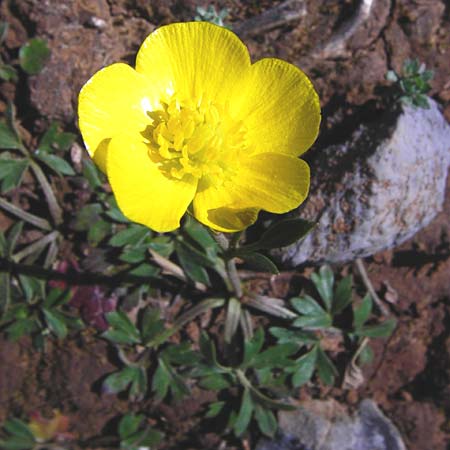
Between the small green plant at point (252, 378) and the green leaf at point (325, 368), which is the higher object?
the green leaf at point (325, 368)

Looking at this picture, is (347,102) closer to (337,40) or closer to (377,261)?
(337,40)

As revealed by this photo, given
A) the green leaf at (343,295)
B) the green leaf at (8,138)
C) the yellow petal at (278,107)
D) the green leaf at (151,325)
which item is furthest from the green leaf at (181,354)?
the yellow petal at (278,107)

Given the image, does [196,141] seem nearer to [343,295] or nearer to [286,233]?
[286,233]

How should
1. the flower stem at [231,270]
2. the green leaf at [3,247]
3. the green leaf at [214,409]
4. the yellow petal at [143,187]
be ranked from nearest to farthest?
the yellow petal at [143,187]
the flower stem at [231,270]
the green leaf at [3,247]
the green leaf at [214,409]

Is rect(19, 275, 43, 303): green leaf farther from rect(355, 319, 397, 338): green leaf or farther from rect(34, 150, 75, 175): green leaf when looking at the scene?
rect(355, 319, 397, 338): green leaf

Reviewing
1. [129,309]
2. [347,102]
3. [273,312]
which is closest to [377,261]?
[273,312]

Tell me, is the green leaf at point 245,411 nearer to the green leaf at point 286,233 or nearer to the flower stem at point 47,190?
the green leaf at point 286,233

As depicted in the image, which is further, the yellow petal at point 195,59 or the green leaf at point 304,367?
the green leaf at point 304,367
